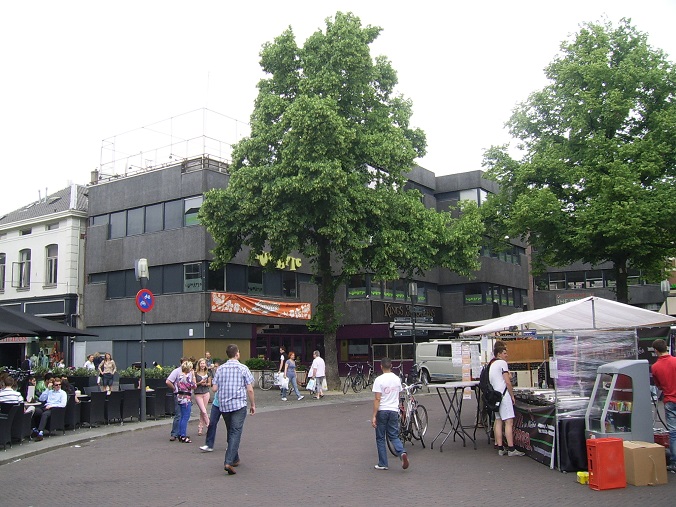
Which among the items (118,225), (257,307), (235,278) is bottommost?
(257,307)

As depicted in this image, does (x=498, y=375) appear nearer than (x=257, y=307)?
Yes

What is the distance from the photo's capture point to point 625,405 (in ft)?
31.9

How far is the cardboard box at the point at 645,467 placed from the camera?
873 cm

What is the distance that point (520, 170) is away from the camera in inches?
1160

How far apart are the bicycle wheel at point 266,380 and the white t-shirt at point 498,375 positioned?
19.3 meters

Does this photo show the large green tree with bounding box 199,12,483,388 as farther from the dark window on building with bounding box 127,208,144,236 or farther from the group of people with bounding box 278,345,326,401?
the dark window on building with bounding box 127,208,144,236

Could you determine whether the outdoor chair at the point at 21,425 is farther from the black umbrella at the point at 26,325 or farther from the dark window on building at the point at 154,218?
the dark window on building at the point at 154,218

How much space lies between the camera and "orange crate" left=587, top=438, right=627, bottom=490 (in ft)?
28.1

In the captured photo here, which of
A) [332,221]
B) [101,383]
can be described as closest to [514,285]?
[332,221]

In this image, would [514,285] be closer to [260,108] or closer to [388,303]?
[388,303]

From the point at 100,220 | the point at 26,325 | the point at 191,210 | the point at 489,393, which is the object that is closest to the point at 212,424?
the point at 489,393

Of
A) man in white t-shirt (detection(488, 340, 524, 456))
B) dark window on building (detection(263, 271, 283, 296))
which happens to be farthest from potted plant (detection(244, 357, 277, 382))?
man in white t-shirt (detection(488, 340, 524, 456))

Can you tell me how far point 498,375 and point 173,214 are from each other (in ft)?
83.0

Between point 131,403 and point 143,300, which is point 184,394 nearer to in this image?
point 131,403
